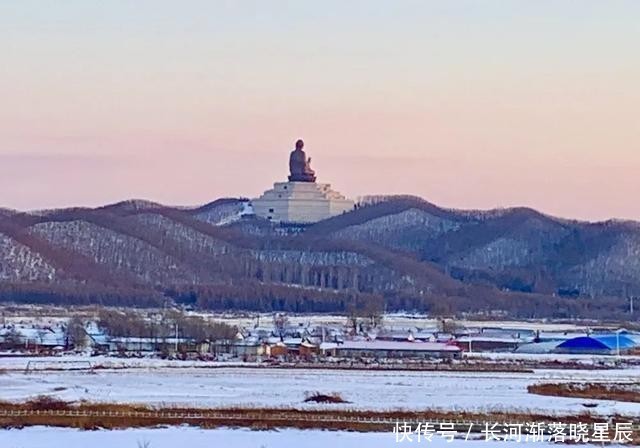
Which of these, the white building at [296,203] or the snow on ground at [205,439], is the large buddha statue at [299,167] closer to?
the white building at [296,203]

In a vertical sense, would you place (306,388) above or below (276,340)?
below

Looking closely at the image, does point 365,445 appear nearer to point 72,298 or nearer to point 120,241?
point 72,298

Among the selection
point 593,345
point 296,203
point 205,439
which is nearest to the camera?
point 205,439

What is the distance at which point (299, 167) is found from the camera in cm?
Answer: 10775

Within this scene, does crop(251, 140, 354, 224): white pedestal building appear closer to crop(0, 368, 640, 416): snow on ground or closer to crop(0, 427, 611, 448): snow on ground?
crop(0, 368, 640, 416): snow on ground

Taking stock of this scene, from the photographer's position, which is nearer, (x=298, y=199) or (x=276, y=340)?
(x=276, y=340)

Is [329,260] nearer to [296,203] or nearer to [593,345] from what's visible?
[296,203]

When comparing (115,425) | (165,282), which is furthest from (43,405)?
(165,282)

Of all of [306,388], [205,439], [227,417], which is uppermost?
[306,388]

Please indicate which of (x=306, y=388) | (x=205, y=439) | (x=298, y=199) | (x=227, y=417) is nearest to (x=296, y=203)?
(x=298, y=199)

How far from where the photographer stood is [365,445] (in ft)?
76.5

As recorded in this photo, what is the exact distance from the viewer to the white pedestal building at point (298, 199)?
355 ft

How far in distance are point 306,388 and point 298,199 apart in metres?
76.9

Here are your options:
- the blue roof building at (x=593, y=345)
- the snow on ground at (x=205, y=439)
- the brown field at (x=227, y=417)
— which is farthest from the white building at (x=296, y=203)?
the snow on ground at (x=205, y=439)
